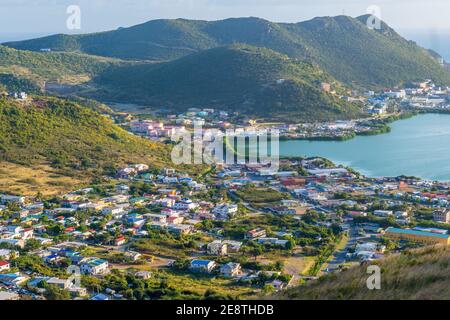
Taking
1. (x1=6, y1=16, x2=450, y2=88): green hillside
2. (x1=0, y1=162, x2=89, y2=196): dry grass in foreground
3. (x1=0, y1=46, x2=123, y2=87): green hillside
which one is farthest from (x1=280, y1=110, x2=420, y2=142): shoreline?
(x1=0, y1=46, x2=123, y2=87): green hillside

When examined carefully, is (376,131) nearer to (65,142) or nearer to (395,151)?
(395,151)

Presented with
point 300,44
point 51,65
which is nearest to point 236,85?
point 51,65

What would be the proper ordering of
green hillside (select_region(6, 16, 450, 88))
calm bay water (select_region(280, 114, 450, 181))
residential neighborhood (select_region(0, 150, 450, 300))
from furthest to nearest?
green hillside (select_region(6, 16, 450, 88))
calm bay water (select_region(280, 114, 450, 181))
residential neighborhood (select_region(0, 150, 450, 300))

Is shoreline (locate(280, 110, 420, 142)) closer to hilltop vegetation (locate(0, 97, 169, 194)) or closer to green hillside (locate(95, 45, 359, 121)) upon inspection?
green hillside (locate(95, 45, 359, 121))

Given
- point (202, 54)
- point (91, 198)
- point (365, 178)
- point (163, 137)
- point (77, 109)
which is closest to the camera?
point (91, 198)

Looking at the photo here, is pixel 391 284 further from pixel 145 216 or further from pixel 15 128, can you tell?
pixel 15 128

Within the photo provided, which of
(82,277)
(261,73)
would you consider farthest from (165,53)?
(82,277)
